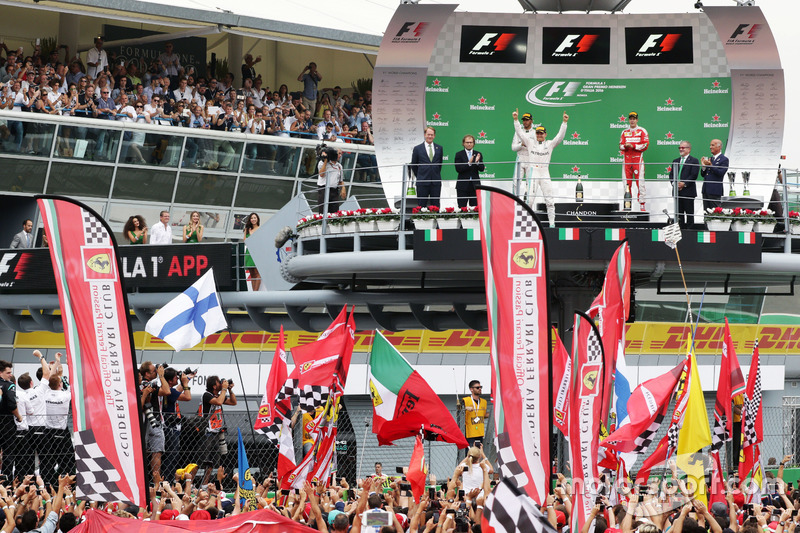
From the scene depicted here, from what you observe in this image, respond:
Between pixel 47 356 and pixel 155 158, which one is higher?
pixel 155 158

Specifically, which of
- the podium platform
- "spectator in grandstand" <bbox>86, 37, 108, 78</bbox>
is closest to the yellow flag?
the podium platform

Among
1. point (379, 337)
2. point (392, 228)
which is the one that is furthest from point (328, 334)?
point (392, 228)

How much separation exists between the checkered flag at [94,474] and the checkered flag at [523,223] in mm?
4662

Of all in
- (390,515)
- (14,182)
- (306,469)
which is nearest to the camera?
(390,515)

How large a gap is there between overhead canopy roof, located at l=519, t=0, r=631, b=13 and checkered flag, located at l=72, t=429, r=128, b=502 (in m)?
13.9

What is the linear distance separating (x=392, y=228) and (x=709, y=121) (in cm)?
646

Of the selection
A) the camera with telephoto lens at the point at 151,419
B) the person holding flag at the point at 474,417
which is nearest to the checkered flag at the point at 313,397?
the camera with telephoto lens at the point at 151,419

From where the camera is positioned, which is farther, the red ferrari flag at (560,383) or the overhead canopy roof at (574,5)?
the overhead canopy roof at (574,5)

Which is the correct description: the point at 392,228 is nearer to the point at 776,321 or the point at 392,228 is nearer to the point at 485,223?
the point at 485,223

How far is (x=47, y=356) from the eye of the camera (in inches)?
1363

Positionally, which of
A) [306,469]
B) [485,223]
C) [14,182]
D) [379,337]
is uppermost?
[14,182]

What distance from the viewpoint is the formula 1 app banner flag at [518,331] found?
36.6ft

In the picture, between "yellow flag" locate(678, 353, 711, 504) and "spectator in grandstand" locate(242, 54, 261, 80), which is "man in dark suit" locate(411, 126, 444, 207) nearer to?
"yellow flag" locate(678, 353, 711, 504)

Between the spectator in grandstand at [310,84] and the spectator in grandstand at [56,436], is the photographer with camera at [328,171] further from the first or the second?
the spectator in grandstand at [310,84]
